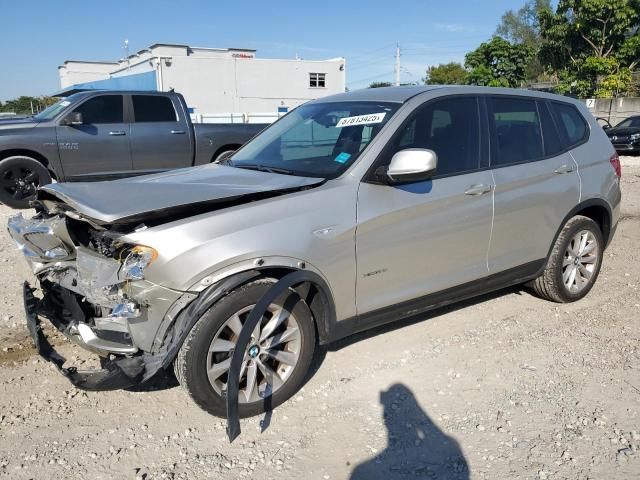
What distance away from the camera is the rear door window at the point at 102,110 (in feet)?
30.0

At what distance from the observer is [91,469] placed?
282 cm

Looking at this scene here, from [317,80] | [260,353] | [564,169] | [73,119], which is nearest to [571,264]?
[564,169]

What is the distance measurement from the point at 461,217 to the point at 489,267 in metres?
0.58

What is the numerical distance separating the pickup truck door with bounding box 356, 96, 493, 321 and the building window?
42.3 meters

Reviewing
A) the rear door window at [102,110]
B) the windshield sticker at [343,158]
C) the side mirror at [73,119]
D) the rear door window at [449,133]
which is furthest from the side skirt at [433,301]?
the rear door window at [102,110]

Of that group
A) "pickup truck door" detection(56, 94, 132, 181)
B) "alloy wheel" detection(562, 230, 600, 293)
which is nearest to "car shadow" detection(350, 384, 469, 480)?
"alloy wheel" detection(562, 230, 600, 293)

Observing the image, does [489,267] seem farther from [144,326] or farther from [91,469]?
[91,469]

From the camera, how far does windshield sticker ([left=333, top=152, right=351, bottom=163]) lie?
142 inches

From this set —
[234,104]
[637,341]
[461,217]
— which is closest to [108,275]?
[461,217]

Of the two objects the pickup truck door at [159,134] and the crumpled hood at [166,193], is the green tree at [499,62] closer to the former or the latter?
the pickup truck door at [159,134]

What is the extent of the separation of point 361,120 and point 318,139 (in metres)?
0.39

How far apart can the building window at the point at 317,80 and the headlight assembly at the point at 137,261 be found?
43.7 meters

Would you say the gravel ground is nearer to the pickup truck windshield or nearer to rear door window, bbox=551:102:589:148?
the pickup truck windshield

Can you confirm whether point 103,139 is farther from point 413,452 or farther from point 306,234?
point 413,452
